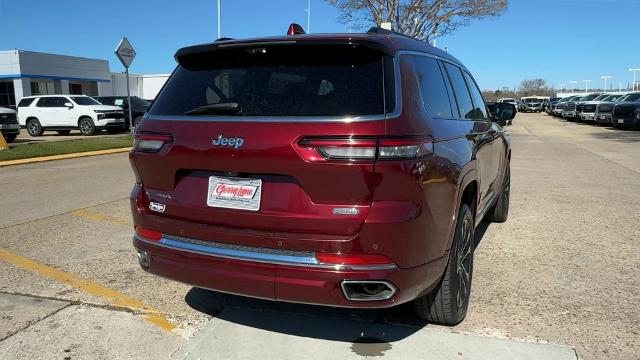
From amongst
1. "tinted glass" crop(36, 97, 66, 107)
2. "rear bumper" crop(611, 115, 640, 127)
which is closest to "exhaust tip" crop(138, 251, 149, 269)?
"tinted glass" crop(36, 97, 66, 107)

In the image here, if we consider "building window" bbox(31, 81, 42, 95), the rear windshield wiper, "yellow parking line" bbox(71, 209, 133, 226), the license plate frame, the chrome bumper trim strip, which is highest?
"building window" bbox(31, 81, 42, 95)

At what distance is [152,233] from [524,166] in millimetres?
10507

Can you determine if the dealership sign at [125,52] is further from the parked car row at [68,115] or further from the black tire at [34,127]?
the black tire at [34,127]

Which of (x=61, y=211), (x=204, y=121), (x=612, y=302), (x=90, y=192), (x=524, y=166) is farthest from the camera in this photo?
(x=524, y=166)

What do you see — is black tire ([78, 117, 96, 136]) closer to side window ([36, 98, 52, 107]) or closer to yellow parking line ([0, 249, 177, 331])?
side window ([36, 98, 52, 107])

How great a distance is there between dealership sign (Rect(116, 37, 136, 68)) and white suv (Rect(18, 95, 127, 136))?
22.6 ft

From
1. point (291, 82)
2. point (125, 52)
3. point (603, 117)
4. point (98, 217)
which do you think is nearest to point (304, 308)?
point (291, 82)

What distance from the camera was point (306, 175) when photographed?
8.91 ft

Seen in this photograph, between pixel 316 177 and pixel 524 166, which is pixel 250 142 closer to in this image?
pixel 316 177

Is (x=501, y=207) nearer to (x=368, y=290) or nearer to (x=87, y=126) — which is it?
(x=368, y=290)

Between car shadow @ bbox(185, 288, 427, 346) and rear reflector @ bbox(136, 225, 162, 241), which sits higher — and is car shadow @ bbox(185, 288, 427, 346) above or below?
below

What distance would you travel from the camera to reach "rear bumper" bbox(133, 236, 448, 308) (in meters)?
2.73

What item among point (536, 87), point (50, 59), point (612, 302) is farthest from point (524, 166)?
point (536, 87)

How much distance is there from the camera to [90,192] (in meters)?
8.65
